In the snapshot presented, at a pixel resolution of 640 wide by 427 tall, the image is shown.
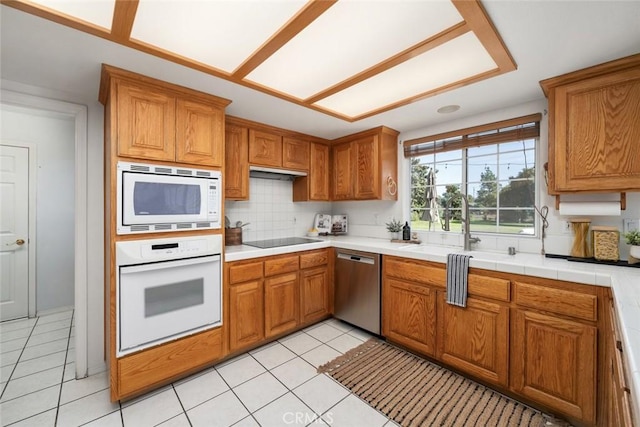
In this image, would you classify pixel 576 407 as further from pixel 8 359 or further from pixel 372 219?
pixel 8 359

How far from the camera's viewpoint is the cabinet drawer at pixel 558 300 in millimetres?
1576

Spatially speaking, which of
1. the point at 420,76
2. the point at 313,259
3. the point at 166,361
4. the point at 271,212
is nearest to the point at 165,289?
the point at 166,361

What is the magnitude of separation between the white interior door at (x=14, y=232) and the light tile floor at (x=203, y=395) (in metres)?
0.81

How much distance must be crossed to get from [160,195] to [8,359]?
7.03 feet

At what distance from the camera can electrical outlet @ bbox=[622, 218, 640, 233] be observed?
1.84 metres

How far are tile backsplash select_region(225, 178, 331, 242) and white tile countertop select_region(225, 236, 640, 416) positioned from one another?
0.54 meters

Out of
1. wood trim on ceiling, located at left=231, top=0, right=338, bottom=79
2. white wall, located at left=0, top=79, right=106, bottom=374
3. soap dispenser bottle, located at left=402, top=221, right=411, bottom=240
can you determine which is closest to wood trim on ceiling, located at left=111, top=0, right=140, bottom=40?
wood trim on ceiling, located at left=231, top=0, right=338, bottom=79

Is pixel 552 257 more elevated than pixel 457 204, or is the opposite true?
pixel 457 204

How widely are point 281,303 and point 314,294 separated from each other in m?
0.44

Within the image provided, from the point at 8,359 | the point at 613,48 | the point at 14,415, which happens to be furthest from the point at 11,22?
the point at 613,48

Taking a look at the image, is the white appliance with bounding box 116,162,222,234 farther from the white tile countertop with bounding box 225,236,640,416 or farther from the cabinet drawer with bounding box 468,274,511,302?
the cabinet drawer with bounding box 468,274,511,302

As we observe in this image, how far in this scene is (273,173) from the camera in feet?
10.7

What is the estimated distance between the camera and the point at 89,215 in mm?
2166

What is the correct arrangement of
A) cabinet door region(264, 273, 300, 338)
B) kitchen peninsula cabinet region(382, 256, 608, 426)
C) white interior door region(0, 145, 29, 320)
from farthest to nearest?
1. white interior door region(0, 145, 29, 320)
2. cabinet door region(264, 273, 300, 338)
3. kitchen peninsula cabinet region(382, 256, 608, 426)
